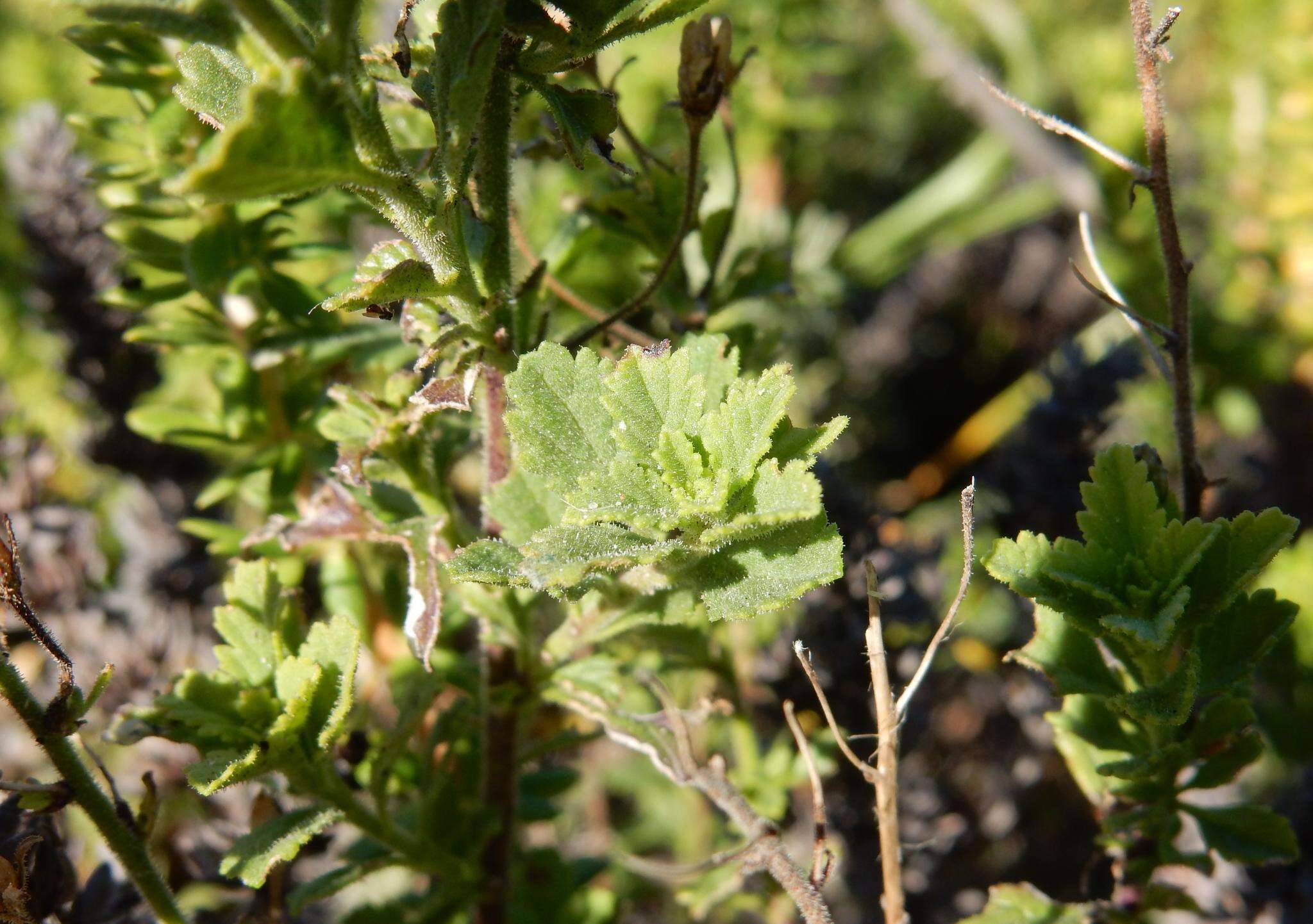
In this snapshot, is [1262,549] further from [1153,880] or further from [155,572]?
[155,572]

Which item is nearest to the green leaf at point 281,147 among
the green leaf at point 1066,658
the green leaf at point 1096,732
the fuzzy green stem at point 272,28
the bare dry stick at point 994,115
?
the fuzzy green stem at point 272,28

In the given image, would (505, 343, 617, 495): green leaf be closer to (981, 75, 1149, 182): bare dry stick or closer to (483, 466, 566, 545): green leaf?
(483, 466, 566, 545): green leaf

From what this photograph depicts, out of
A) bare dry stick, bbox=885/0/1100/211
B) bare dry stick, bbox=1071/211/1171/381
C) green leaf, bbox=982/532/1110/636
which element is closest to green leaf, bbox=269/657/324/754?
green leaf, bbox=982/532/1110/636


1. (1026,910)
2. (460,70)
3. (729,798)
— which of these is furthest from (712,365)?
(1026,910)

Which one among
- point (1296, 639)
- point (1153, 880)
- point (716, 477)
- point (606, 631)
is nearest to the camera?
point (716, 477)

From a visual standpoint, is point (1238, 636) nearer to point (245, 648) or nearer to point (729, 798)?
point (729, 798)

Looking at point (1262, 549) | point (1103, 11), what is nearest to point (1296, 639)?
point (1262, 549)
